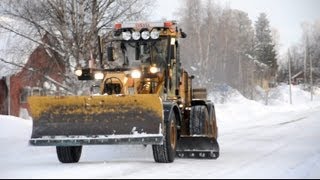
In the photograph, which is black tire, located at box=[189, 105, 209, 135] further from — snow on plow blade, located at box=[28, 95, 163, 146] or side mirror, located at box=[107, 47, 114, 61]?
side mirror, located at box=[107, 47, 114, 61]

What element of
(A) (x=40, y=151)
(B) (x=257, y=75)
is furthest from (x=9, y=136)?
(B) (x=257, y=75)

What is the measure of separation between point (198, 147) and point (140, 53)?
90.0 inches

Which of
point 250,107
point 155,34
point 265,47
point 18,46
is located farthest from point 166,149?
point 265,47

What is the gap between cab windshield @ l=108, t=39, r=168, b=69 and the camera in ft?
39.6

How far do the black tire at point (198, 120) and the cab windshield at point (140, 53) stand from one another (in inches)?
49.4

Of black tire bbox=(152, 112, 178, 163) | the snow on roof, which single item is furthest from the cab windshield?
the snow on roof

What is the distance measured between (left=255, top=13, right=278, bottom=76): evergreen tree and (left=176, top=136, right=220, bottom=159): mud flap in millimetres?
69919

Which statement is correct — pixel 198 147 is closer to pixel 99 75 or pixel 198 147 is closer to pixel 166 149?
pixel 166 149

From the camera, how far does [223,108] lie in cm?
3447

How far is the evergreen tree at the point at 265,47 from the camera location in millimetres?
80875

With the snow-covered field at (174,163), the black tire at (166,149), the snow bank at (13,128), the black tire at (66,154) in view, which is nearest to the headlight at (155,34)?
the black tire at (166,149)

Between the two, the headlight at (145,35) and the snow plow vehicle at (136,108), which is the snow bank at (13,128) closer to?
the snow plow vehicle at (136,108)

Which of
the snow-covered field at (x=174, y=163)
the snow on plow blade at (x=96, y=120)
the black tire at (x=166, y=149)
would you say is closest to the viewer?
the snow-covered field at (x=174, y=163)

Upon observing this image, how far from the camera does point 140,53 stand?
12195mm
